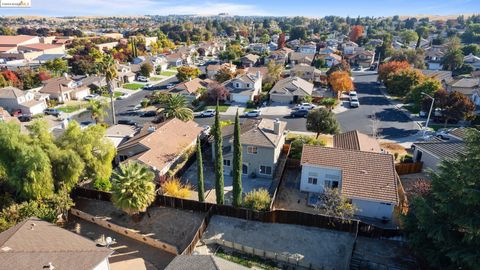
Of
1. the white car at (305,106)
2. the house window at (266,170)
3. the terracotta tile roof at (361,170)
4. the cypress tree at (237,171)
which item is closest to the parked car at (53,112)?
the house window at (266,170)

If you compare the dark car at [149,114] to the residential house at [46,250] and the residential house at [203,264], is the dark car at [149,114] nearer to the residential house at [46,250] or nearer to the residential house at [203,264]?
the residential house at [46,250]

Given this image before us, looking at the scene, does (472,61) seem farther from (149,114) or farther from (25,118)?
(25,118)

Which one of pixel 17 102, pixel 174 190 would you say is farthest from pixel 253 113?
pixel 17 102

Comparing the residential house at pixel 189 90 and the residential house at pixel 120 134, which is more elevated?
the residential house at pixel 189 90

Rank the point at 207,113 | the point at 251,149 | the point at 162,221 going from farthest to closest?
1. the point at 207,113
2. the point at 251,149
3. the point at 162,221

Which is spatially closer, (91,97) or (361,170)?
(361,170)

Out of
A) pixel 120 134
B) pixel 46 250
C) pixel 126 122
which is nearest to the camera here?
pixel 46 250
